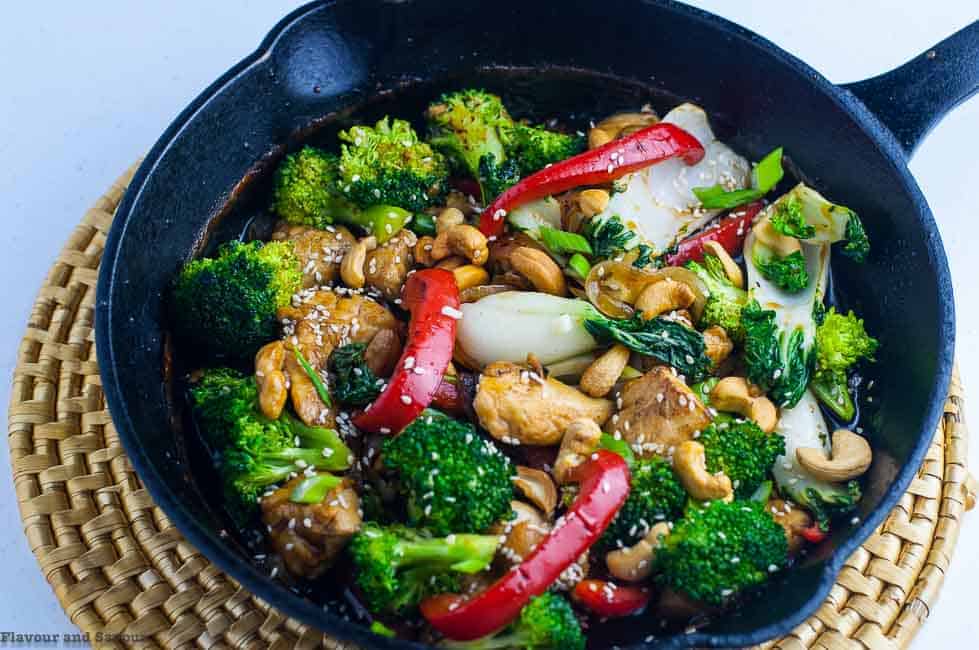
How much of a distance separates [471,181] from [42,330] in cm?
145

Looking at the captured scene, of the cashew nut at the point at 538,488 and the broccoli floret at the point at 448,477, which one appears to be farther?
the cashew nut at the point at 538,488

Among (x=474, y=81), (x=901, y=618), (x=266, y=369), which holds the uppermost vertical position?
(x=474, y=81)

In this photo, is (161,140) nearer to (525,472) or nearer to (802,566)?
(525,472)

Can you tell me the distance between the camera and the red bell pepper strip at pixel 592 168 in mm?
2893

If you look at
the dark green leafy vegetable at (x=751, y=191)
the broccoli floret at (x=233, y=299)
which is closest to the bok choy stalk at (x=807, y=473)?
the dark green leafy vegetable at (x=751, y=191)

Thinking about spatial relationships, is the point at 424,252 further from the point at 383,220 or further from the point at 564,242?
the point at 564,242

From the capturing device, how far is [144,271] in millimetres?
2789

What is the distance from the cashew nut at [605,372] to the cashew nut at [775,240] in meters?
0.63

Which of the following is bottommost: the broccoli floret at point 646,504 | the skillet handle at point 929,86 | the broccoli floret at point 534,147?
the broccoli floret at point 646,504

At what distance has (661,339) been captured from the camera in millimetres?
2656

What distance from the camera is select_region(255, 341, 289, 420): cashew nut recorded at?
2568mm

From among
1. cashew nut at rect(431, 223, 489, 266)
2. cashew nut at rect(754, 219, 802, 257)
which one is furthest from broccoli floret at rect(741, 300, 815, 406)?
cashew nut at rect(431, 223, 489, 266)

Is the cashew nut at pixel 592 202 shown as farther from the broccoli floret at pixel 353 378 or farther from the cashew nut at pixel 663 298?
the broccoli floret at pixel 353 378

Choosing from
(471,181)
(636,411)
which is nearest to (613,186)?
(471,181)
